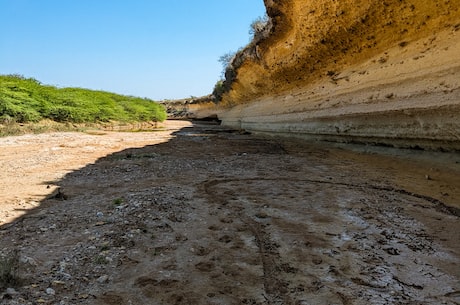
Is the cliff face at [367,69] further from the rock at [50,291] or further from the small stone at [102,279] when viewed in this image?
the rock at [50,291]

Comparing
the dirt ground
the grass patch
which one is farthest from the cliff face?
the grass patch

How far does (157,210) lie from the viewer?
3811mm

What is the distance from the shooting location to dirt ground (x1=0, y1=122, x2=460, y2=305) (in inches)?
88.3

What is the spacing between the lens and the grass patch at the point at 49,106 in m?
13.2

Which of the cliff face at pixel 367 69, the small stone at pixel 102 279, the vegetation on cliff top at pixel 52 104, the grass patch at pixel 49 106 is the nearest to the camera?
the small stone at pixel 102 279

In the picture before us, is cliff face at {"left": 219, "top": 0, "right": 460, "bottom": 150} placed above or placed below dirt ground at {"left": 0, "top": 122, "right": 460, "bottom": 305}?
above

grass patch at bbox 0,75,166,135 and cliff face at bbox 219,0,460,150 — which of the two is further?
grass patch at bbox 0,75,166,135

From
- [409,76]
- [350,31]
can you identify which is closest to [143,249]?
[409,76]

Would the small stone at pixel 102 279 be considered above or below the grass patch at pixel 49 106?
below

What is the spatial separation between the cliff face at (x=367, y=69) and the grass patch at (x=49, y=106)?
9.21 metres

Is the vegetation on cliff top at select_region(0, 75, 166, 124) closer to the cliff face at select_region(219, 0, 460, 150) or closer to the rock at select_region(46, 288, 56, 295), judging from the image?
the cliff face at select_region(219, 0, 460, 150)

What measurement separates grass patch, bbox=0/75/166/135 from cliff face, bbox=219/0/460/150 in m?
9.21

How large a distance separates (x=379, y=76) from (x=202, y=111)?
31.7 meters

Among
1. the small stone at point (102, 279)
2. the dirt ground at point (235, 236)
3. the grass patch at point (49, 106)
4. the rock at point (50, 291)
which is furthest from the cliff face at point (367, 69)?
the grass patch at point (49, 106)
